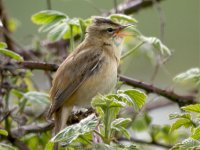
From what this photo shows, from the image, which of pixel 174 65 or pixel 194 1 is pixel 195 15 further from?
pixel 174 65

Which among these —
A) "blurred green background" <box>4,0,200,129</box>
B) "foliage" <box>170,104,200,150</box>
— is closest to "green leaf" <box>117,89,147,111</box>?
"foliage" <box>170,104,200,150</box>

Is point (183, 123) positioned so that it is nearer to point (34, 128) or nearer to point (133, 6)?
point (34, 128)

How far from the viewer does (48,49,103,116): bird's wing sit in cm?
360

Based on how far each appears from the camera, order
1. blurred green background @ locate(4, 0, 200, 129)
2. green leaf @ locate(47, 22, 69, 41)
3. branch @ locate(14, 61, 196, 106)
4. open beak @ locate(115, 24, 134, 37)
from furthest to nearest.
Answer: blurred green background @ locate(4, 0, 200, 129)
open beak @ locate(115, 24, 134, 37)
branch @ locate(14, 61, 196, 106)
green leaf @ locate(47, 22, 69, 41)

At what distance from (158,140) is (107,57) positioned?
2.55 feet

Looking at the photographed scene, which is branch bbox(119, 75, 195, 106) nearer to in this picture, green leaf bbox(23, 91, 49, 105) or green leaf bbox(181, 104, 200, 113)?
green leaf bbox(23, 91, 49, 105)

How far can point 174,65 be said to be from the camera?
7566mm

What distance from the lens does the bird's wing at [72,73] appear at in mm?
3604

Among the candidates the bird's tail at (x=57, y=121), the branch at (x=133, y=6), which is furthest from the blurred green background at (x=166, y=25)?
the bird's tail at (x=57, y=121)

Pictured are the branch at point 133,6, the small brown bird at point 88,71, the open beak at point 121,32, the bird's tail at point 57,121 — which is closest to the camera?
the bird's tail at point 57,121

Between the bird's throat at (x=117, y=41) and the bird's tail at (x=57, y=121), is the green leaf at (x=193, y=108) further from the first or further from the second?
the bird's throat at (x=117, y=41)

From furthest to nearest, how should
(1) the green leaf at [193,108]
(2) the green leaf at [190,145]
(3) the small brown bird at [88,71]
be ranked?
(3) the small brown bird at [88,71] → (1) the green leaf at [193,108] → (2) the green leaf at [190,145]

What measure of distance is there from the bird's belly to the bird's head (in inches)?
10.3

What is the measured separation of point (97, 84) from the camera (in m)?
3.81
